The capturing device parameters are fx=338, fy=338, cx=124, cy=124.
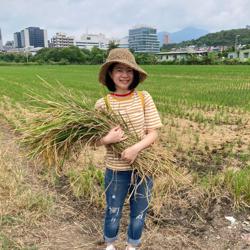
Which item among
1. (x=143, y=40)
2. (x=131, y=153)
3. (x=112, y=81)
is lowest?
(x=131, y=153)

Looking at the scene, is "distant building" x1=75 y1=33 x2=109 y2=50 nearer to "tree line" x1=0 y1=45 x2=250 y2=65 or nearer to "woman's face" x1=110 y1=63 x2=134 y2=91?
"tree line" x1=0 y1=45 x2=250 y2=65

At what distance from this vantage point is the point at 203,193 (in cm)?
333

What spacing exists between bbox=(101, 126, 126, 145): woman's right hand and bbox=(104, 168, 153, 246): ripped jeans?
0.72ft

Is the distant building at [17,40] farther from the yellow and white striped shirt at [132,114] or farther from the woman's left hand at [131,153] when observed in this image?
the woman's left hand at [131,153]

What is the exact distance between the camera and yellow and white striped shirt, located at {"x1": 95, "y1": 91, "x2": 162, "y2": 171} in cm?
226

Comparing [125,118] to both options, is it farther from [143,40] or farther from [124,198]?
[143,40]

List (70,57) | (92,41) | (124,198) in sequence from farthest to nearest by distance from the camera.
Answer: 1. (92,41)
2. (70,57)
3. (124,198)

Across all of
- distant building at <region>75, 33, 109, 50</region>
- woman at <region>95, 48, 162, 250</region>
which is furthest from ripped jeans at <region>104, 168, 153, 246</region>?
distant building at <region>75, 33, 109, 50</region>

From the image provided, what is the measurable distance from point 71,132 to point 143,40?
387 feet

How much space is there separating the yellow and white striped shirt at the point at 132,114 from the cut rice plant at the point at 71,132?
0.13ft

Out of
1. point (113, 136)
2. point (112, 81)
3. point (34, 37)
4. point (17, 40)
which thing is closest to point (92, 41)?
point (34, 37)

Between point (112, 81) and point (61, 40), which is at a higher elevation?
point (61, 40)

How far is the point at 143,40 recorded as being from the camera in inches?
4579

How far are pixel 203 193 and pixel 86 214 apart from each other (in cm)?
116
